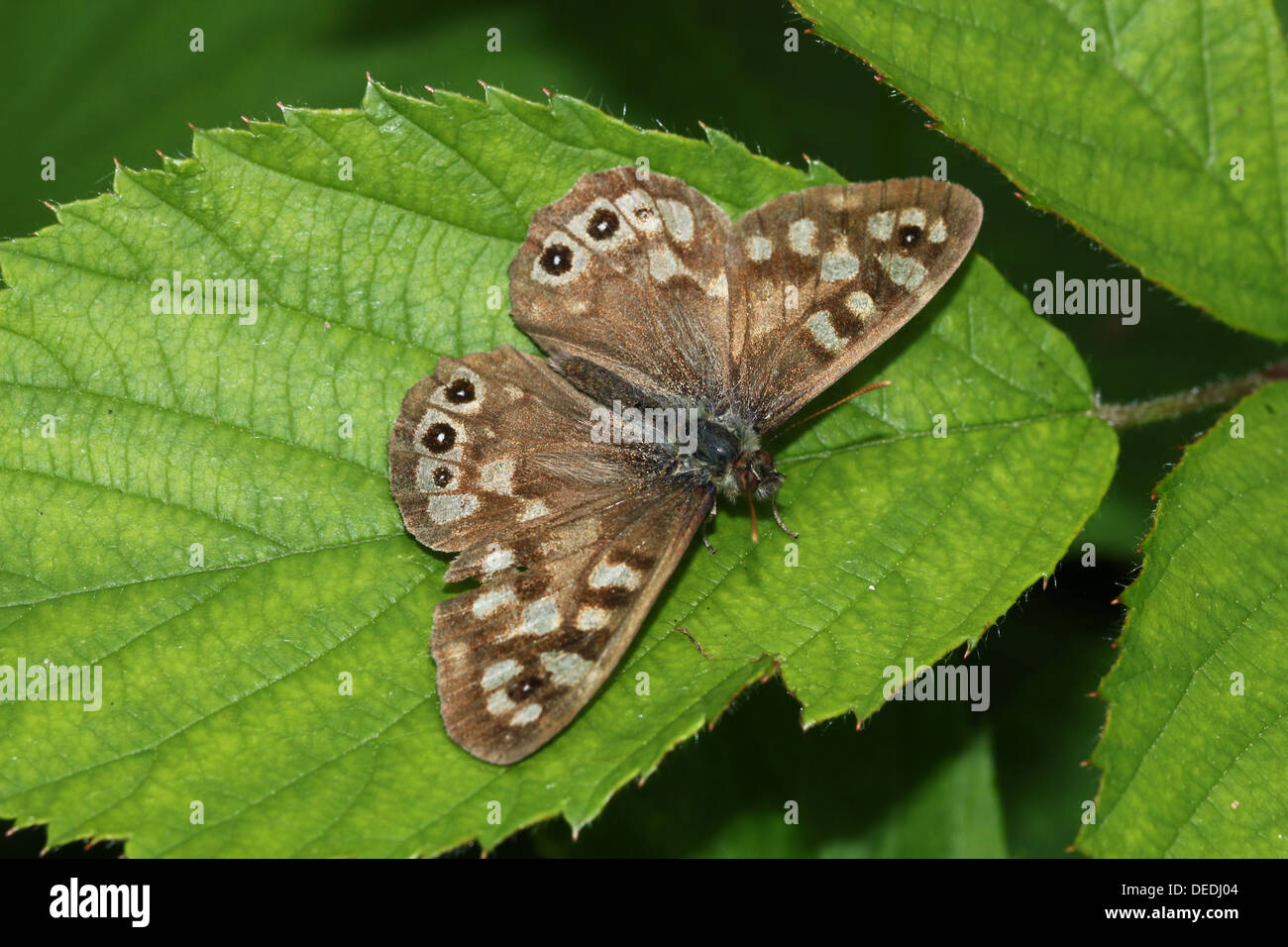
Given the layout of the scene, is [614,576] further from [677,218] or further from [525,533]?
[677,218]

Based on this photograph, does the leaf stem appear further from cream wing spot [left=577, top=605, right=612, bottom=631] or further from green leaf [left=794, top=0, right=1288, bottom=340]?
cream wing spot [left=577, top=605, right=612, bottom=631]

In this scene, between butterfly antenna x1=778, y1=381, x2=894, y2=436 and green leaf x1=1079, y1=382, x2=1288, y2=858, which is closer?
green leaf x1=1079, y1=382, x2=1288, y2=858

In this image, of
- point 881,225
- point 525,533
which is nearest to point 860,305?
point 881,225

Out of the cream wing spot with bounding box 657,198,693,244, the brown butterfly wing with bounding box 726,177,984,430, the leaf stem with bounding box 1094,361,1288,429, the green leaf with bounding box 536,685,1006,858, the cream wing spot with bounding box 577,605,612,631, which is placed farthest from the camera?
the green leaf with bounding box 536,685,1006,858

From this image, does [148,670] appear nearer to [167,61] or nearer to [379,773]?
[379,773]

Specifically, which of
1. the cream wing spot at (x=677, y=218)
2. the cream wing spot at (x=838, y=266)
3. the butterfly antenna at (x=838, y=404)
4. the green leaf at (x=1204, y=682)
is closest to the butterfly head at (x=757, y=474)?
the butterfly antenna at (x=838, y=404)

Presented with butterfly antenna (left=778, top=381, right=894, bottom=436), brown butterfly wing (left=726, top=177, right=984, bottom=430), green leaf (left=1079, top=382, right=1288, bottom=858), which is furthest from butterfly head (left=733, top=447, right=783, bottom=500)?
green leaf (left=1079, top=382, right=1288, bottom=858)
